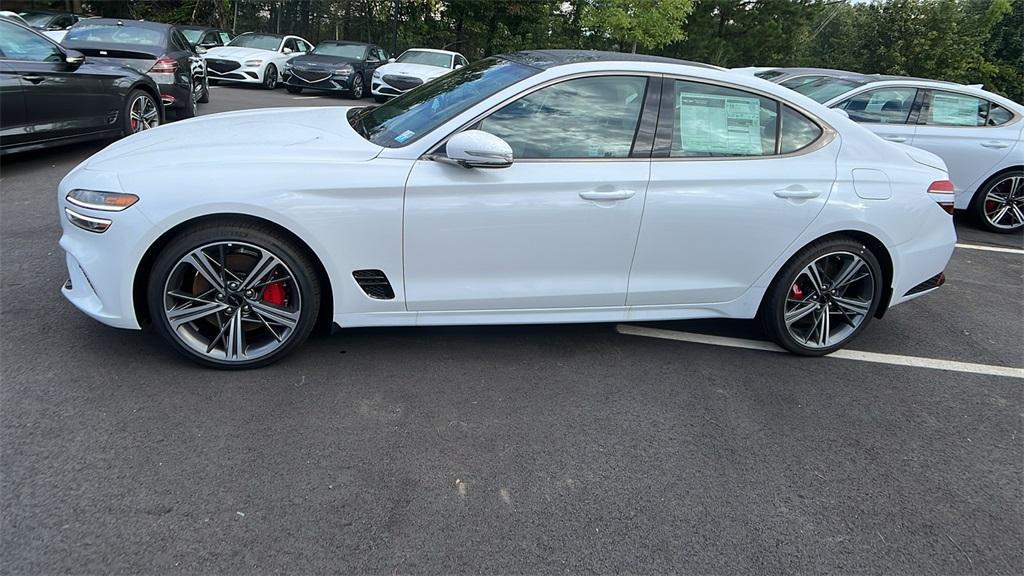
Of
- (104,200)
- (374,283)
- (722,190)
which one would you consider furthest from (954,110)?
(104,200)

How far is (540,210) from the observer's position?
129 inches

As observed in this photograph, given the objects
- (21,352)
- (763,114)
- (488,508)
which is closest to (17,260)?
(21,352)

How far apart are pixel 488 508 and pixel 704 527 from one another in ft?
2.67

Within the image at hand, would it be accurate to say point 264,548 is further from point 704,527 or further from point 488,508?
point 704,527

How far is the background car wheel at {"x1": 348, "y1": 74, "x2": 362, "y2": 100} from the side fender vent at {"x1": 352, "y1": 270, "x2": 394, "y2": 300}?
46.3 ft

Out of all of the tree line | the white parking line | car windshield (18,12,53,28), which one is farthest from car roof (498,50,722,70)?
the tree line

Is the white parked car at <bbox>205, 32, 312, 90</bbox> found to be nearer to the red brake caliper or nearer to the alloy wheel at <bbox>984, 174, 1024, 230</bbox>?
the red brake caliper

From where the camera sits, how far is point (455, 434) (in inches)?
116

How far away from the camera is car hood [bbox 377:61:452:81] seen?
15.1 m

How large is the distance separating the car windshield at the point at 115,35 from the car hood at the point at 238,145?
6.81 meters

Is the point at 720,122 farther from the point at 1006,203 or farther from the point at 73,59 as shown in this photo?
the point at 73,59

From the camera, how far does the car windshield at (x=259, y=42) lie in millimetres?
17375

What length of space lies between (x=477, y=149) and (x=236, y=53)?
50.7 feet

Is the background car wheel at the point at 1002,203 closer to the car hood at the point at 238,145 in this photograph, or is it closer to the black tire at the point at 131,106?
the car hood at the point at 238,145
